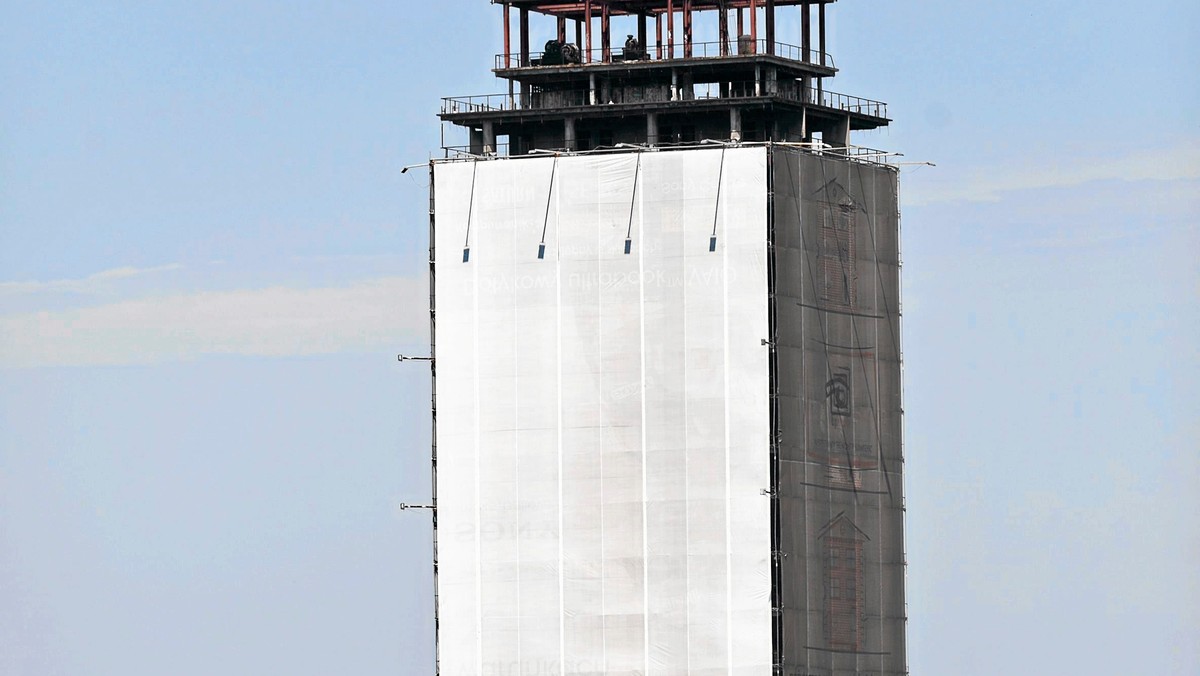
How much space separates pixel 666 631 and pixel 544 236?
23569 millimetres

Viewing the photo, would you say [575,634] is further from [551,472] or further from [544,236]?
[544,236]

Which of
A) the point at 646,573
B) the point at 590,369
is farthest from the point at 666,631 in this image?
the point at 590,369

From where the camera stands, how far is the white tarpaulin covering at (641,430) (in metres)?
196

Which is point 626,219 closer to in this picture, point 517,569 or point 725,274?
point 725,274

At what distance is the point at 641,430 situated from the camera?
197750 mm

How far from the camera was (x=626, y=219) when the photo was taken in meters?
198

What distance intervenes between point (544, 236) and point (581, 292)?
3.92 meters

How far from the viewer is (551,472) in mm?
199000

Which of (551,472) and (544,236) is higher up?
(544,236)

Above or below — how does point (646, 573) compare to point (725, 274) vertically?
below

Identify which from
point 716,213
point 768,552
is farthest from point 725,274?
point 768,552

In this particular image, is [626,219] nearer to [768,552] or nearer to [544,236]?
[544,236]

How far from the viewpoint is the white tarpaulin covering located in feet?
645

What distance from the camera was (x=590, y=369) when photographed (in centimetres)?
19875
